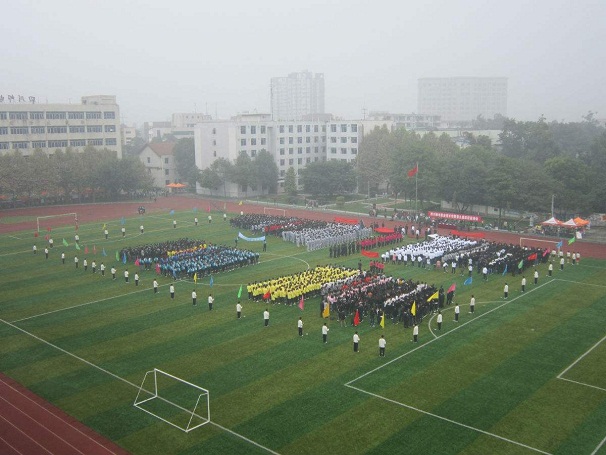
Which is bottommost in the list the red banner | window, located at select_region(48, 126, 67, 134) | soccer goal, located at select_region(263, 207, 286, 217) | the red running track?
the red running track

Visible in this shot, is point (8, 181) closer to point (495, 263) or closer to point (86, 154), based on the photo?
point (86, 154)

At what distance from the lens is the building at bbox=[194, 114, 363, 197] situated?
260 feet

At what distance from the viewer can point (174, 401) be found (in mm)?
17984

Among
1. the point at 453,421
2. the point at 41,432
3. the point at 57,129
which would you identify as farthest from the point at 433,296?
the point at 57,129

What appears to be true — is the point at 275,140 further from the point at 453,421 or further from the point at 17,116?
the point at 453,421

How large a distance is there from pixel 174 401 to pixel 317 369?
196 inches

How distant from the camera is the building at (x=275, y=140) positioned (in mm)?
79250

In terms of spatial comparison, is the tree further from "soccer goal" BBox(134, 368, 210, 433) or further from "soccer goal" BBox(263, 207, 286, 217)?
"soccer goal" BBox(134, 368, 210, 433)

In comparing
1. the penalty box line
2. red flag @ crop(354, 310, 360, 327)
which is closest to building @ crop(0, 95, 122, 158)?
the penalty box line

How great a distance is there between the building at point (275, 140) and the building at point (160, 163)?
797 cm

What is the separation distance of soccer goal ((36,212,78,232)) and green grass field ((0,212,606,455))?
24.1 metres

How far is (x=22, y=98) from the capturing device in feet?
250

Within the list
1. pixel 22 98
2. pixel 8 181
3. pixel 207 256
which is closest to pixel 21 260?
pixel 207 256

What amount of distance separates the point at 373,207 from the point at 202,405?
44632mm
